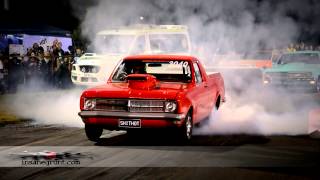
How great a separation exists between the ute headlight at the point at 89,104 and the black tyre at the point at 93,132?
334 millimetres

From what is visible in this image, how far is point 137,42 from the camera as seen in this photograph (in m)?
16.6

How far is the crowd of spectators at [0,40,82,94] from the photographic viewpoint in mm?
19703

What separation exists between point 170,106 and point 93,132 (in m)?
1.42

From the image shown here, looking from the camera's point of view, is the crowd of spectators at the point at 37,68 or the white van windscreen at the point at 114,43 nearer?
the white van windscreen at the point at 114,43

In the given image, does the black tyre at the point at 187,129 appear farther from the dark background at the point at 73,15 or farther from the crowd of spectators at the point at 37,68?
the crowd of spectators at the point at 37,68

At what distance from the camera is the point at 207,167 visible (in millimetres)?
6527

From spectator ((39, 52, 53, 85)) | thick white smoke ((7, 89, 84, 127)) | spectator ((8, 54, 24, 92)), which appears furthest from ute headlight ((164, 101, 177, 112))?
spectator ((39, 52, 53, 85))

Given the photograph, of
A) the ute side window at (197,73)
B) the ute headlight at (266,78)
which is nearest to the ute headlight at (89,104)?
the ute side window at (197,73)

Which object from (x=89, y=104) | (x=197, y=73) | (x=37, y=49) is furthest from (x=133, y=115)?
(x=37, y=49)

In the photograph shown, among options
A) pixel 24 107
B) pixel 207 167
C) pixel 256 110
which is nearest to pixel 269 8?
pixel 256 110

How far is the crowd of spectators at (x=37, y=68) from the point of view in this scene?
19703 millimetres

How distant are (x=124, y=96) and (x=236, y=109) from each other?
5671 mm

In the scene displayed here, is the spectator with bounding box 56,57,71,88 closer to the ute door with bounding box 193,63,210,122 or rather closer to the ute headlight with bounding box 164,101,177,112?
the ute door with bounding box 193,63,210,122

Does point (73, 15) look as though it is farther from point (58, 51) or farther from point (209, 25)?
point (209, 25)
